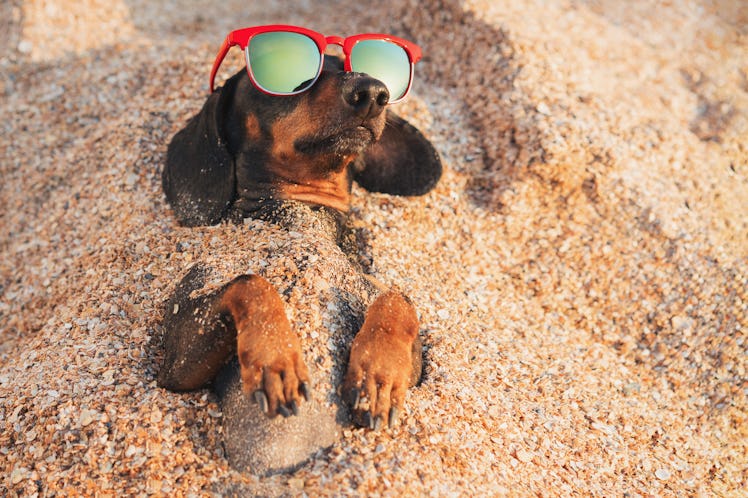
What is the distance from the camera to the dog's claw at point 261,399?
6.82 ft

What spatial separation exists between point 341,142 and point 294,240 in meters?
0.46

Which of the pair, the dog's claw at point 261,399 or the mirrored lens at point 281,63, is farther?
the mirrored lens at point 281,63

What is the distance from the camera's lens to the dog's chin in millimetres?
2641

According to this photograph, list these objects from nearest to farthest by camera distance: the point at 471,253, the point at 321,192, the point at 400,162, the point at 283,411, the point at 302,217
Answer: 1. the point at 283,411
2. the point at 302,217
3. the point at 321,192
4. the point at 400,162
5. the point at 471,253

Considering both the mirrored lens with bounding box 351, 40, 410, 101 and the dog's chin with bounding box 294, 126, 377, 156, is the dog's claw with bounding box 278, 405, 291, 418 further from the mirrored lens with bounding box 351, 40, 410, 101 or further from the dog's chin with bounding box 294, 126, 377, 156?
the mirrored lens with bounding box 351, 40, 410, 101

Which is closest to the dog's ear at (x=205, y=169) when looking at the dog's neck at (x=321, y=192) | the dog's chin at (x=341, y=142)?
the dog's neck at (x=321, y=192)

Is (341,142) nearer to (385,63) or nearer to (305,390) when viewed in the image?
(385,63)

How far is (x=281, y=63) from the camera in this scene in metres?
2.67

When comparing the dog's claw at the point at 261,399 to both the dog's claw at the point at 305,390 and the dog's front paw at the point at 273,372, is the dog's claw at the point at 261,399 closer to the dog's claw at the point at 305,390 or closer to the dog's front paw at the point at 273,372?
the dog's front paw at the point at 273,372

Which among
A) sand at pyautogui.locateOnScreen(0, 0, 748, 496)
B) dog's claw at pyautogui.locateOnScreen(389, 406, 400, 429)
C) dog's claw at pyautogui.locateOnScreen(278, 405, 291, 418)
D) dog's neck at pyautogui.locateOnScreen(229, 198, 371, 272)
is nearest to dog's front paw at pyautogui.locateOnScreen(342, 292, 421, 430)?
dog's claw at pyautogui.locateOnScreen(389, 406, 400, 429)

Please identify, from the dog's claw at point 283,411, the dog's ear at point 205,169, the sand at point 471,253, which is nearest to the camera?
the dog's claw at point 283,411

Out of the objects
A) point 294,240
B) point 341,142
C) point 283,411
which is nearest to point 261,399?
point 283,411

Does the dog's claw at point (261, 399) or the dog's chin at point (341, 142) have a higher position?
the dog's chin at point (341, 142)

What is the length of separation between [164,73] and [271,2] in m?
2.06
